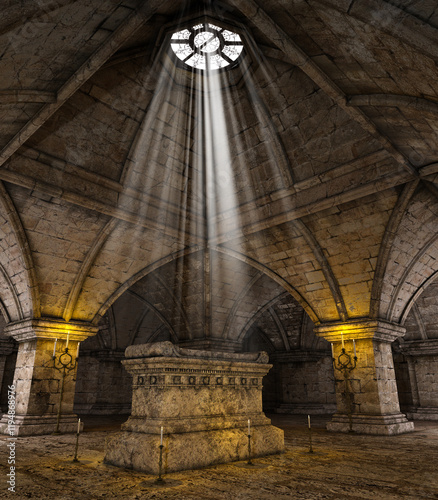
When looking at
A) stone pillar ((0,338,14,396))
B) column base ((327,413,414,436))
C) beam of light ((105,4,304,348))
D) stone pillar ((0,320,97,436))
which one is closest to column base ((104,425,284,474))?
column base ((327,413,414,436))

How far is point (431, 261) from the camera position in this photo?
7.98 meters

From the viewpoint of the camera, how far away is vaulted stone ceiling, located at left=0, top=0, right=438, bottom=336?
4.64 meters

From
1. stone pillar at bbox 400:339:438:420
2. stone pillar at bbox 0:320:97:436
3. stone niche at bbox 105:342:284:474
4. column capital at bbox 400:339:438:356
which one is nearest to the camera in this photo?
stone niche at bbox 105:342:284:474

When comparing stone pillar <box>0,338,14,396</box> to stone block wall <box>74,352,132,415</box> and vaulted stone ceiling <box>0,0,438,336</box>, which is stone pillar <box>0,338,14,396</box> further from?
vaulted stone ceiling <box>0,0,438,336</box>

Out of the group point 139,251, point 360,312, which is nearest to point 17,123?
point 139,251

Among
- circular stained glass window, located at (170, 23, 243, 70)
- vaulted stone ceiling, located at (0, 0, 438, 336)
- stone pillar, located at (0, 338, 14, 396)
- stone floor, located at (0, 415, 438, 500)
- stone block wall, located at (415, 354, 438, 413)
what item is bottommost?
stone floor, located at (0, 415, 438, 500)

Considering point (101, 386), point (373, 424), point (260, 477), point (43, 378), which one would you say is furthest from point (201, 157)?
point (101, 386)

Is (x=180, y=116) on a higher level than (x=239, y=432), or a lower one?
higher

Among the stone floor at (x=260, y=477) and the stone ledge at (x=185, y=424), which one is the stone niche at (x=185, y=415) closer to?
the stone ledge at (x=185, y=424)

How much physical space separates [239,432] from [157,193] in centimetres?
506

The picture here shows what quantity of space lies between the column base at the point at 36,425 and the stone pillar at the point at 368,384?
499 cm

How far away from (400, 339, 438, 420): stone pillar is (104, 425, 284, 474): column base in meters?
8.24

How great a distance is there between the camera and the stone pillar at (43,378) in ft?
24.1

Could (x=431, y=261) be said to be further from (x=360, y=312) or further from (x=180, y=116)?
(x=180, y=116)
